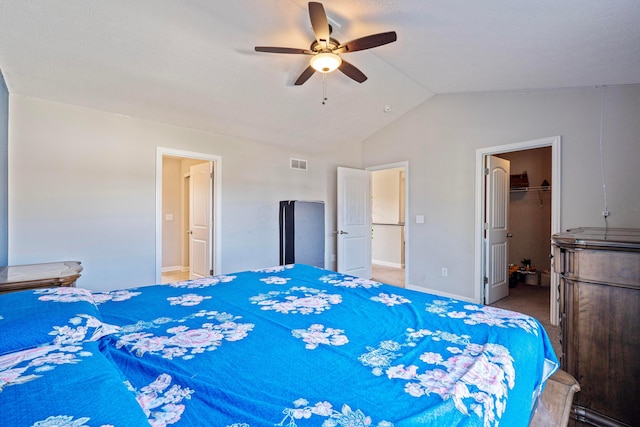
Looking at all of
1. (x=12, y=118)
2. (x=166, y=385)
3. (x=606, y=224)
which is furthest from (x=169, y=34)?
(x=606, y=224)

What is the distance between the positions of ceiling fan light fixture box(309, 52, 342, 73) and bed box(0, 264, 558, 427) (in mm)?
1804

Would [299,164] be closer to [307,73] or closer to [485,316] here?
[307,73]

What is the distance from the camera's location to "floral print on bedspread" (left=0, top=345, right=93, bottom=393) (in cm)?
70

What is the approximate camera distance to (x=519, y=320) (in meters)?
1.30

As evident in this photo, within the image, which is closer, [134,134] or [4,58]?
[4,58]

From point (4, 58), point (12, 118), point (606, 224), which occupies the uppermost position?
point (4, 58)

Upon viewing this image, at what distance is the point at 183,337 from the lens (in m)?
1.12

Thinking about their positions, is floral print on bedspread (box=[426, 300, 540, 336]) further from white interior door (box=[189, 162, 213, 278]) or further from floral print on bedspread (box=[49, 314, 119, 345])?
white interior door (box=[189, 162, 213, 278])

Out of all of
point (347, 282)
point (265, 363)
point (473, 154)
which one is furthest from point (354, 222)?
point (265, 363)

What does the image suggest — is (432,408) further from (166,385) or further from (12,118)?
(12,118)

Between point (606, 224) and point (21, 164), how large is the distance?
572cm

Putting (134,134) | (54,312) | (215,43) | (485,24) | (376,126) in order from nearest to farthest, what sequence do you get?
(54,312) < (485,24) < (215,43) < (134,134) < (376,126)

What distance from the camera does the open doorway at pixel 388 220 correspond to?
654 cm

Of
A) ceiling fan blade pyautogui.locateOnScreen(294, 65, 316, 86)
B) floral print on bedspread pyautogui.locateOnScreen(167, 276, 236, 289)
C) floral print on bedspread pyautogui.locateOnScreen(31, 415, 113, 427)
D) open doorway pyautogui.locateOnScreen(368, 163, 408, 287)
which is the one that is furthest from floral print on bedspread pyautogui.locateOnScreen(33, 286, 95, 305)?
open doorway pyautogui.locateOnScreen(368, 163, 408, 287)
